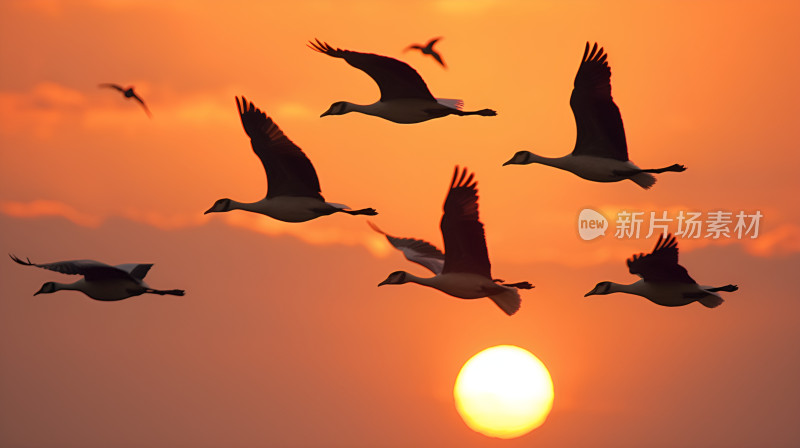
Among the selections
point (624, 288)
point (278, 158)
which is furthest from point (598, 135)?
point (278, 158)

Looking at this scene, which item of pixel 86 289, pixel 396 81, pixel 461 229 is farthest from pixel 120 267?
pixel 461 229

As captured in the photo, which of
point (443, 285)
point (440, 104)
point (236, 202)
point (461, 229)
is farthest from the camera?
point (236, 202)

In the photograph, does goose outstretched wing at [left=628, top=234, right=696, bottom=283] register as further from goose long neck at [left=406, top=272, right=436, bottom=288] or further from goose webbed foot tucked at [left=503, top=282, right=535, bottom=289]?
goose long neck at [left=406, top=272, right=436, bottom=288]

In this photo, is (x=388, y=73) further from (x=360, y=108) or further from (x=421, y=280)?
(x=421, y=280)

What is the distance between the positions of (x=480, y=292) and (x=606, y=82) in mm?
4584

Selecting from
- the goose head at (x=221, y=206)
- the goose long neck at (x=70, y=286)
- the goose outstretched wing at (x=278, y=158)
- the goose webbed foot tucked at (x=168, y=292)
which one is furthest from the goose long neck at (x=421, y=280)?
the goose long neck at (x=70, y=286)

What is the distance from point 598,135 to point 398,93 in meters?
4.01

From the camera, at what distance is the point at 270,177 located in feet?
96.0

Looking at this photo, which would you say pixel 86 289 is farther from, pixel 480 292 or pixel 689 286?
pixel 689 286

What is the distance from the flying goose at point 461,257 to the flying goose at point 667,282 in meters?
3.04

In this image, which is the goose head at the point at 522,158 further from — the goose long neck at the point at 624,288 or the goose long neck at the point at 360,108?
the goose long neck at the point at 360,108

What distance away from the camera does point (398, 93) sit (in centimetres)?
2900

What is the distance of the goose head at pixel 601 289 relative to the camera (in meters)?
31.6

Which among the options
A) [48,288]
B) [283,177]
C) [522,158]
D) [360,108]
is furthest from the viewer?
[48,288]
